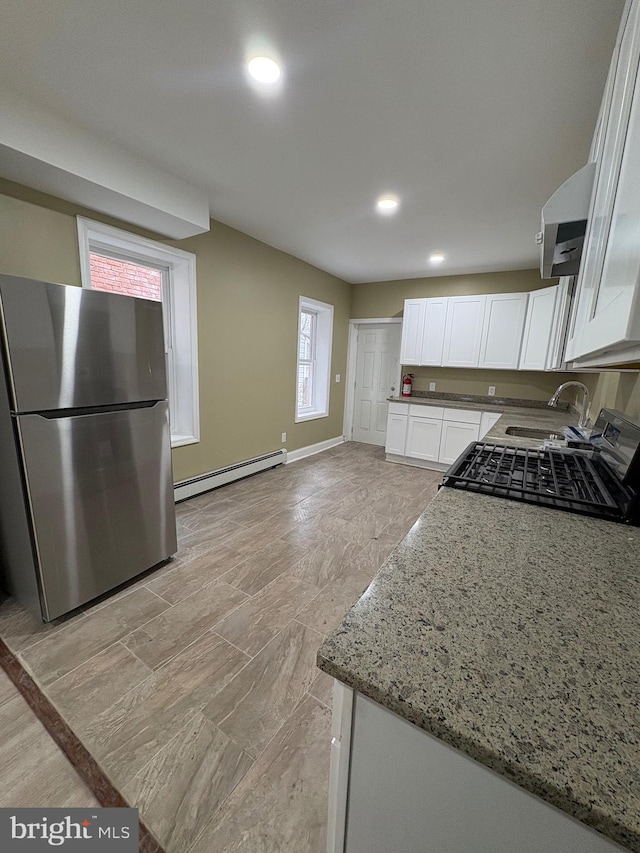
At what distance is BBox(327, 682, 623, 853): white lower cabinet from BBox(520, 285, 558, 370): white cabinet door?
3951 mm

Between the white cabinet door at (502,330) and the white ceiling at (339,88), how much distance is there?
1497mm

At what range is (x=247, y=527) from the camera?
9.07 feet

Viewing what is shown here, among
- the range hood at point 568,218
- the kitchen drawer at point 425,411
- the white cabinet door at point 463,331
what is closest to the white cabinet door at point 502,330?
the white cabinet door at point 463,331

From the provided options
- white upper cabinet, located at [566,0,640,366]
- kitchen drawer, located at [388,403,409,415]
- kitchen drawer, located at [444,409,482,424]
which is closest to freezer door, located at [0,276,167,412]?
white upper cabinet, located at [566,0,640,366]

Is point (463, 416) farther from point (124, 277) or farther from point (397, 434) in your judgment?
point (124, 277)

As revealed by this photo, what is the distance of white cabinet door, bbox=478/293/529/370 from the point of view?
3.90m

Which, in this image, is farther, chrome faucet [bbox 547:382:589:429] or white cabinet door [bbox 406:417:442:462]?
white cabinet door [bbox 406:417:442:462]

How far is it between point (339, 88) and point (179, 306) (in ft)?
6.67

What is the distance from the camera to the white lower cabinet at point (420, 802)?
1.36 ft

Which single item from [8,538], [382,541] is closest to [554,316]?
[382,541]

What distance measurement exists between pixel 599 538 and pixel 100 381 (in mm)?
2091

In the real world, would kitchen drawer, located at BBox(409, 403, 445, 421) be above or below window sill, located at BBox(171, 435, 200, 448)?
above

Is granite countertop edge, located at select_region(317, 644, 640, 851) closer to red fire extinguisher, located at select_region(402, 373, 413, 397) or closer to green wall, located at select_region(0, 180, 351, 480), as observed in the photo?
green wall, located at select_region(0, 180, 351, 480)

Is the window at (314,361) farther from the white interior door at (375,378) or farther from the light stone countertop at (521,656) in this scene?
the light stone countertop at (521,656)
